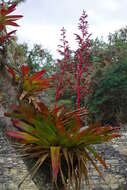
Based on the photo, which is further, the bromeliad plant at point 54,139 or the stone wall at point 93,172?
the stone wall at point 93,172

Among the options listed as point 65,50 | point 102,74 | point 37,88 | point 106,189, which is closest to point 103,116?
point 102,74

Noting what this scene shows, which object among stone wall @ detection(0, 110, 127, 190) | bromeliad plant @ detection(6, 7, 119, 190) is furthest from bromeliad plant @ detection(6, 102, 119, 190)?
stone wall @ detection(0, 110, 127, 190)

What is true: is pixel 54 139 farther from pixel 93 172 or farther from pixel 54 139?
pixel 93 172

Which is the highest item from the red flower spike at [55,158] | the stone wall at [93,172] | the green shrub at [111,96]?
the green shrub at [111,96]

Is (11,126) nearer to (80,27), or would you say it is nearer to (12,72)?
(12,72)

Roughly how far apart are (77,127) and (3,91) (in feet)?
1.35

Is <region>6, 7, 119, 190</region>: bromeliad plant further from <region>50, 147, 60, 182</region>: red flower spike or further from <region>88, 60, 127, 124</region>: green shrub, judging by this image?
<region>88, 60, 127, 124</region>: green shrub

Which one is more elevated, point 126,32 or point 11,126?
point 126,32

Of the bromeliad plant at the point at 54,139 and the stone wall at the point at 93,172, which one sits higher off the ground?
the bromeliad plant at the point at 54,139

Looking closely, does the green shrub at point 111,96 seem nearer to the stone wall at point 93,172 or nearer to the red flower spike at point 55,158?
the stone wall at point 93,172

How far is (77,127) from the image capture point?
188 centimetres

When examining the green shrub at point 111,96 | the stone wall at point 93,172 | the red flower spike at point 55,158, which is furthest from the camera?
the green shrub at point 111,96

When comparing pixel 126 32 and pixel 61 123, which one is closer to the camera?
pixel 61 123

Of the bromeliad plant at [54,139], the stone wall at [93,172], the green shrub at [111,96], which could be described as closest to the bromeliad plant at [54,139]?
the bromeliad plant at [54,139]
